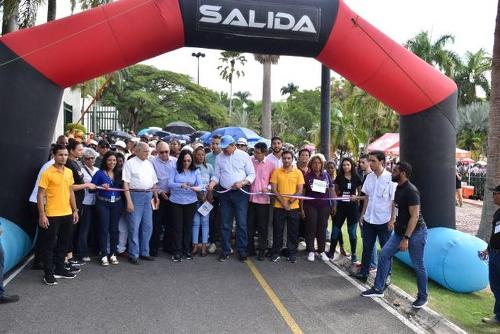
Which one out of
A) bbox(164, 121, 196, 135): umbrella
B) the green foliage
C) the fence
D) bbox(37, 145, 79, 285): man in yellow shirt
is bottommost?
bbox(37, 145, 79, 285): man in yellow shirt

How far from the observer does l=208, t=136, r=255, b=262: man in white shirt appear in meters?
7.24

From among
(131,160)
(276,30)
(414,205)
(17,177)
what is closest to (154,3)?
(276,30)

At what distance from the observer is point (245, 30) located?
6410 mm

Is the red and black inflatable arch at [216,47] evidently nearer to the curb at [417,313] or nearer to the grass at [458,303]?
the grass at [458,303]

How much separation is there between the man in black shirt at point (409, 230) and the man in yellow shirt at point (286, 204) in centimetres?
191

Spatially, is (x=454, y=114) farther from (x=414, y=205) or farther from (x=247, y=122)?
(x=247, y=122)

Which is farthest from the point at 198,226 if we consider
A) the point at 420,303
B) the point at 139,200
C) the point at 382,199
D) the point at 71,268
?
the point at 420,303

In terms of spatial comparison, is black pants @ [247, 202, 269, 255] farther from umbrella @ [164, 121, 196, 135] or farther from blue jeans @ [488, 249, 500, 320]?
umbrella @ [164, 121, 196, 135]

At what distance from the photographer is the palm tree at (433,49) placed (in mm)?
33781

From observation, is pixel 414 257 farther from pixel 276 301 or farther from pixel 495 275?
pixel 276 301

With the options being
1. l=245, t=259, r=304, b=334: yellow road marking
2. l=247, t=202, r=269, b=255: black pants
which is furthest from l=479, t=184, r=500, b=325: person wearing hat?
l=247, t=202, r=269, b=255: black pants

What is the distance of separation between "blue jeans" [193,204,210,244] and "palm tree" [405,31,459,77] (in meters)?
30.7

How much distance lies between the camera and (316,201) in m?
7.43

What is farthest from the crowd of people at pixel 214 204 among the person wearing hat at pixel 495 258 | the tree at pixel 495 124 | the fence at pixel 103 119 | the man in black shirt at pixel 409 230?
the fence at pixel 103 119
